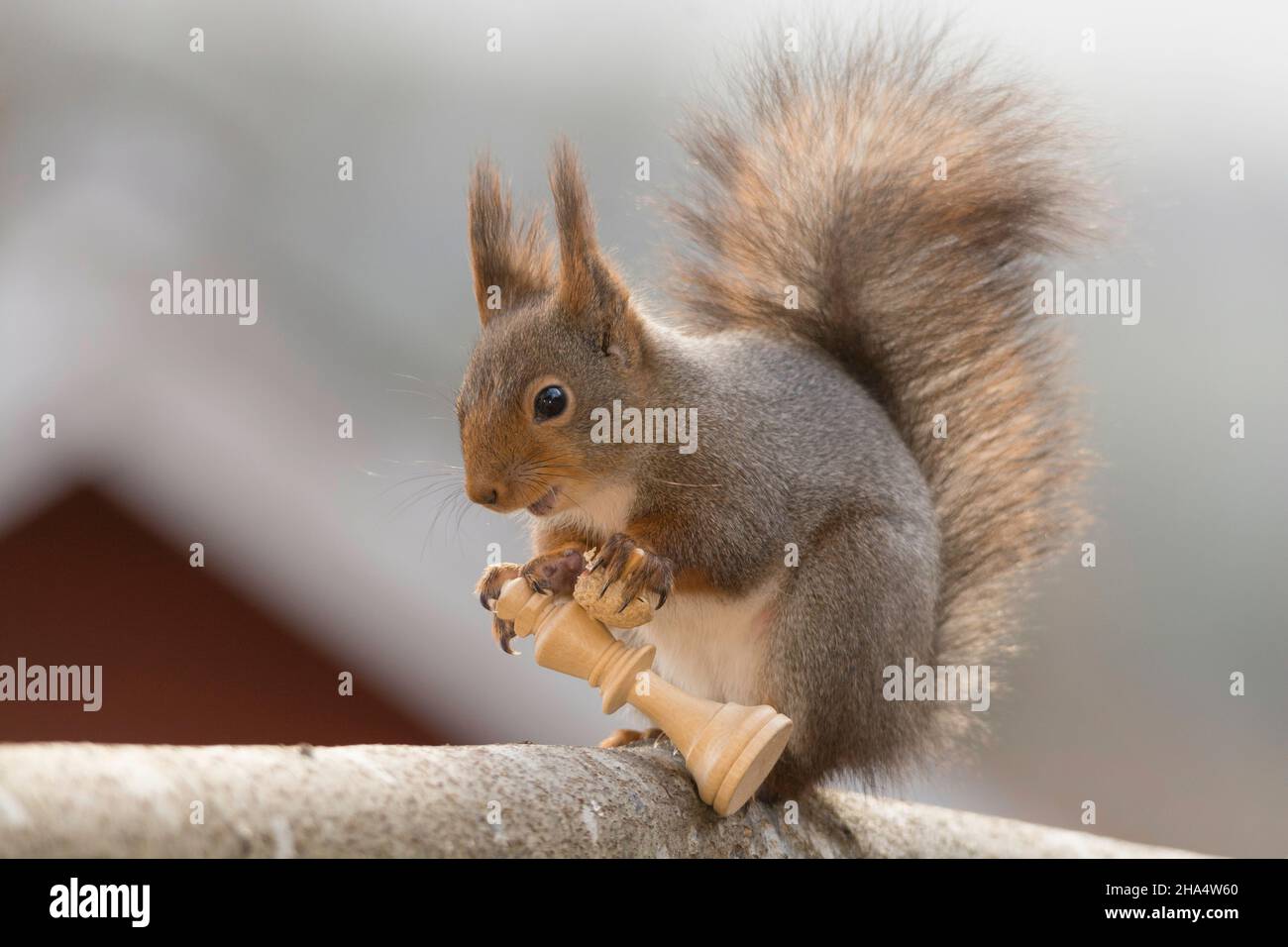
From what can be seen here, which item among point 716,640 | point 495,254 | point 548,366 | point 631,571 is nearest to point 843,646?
point 716,640

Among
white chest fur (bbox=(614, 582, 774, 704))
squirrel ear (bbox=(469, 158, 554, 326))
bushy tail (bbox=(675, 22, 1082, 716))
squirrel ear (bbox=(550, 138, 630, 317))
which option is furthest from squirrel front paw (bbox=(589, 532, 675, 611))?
bushy tail (bbox=(675, 22, 1082, 716))

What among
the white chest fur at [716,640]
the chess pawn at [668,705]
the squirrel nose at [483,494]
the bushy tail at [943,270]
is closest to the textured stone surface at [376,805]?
the chess pawn at [668,705]

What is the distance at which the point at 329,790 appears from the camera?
1098mm

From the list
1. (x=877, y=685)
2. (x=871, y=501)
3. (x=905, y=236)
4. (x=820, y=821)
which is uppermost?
(x=905, y=236)

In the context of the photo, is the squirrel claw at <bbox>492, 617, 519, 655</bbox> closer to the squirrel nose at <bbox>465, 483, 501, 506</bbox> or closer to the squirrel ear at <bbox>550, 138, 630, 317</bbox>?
the squirrel nose at <bbox>465, 483, 501, 506</bbox>

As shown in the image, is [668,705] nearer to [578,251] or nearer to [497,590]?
[497,590]

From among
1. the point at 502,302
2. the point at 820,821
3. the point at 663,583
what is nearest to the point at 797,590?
the point at 663,583

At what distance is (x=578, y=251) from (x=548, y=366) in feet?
0.61

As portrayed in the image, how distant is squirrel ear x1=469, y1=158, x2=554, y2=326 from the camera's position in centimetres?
187

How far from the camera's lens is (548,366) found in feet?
5.61

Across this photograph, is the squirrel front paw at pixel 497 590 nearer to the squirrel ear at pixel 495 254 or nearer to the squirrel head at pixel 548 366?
the squirrel head at pixel 548 366

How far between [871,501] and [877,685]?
30cm

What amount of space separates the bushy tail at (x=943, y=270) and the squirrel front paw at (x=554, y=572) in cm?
78

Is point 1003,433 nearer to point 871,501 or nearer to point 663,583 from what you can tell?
point 871,501
